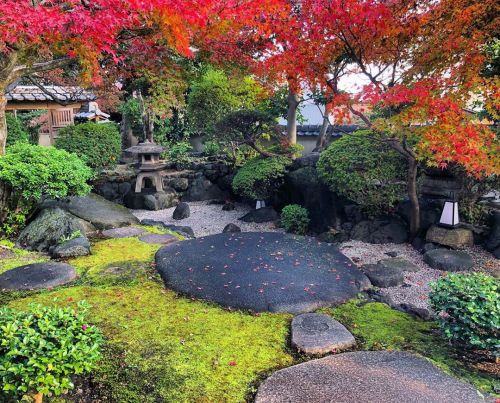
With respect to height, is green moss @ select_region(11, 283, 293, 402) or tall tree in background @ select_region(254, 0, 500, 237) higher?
tall tree in background @ select_region(254, 0, 500, 237)

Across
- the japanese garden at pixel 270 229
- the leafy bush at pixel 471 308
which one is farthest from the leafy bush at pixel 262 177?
the leafy bush at pixel 471 308

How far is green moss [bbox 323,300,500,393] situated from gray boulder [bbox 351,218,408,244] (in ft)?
12.8

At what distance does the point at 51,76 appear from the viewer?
11.8m

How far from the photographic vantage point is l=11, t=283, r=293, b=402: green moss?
3002 millimetres

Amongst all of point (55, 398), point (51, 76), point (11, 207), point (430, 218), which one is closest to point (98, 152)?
point (51, 76)

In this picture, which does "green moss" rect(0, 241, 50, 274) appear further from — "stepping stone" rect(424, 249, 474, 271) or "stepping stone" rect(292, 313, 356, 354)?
"stepping stone" rect(424, 249, 474, 271)

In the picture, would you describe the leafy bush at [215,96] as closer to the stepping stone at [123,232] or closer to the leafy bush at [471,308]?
the stepping stone at [123,232]

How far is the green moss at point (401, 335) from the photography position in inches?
129

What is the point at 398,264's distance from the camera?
7043mm

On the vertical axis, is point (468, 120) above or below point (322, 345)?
above

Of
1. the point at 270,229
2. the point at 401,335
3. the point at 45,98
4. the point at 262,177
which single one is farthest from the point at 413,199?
the point at 45,98

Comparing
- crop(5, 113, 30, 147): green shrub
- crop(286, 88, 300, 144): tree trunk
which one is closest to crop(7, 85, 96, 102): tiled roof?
crop(5, 113, 30, 147): green shrub

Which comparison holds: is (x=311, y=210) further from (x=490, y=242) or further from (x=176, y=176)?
(x=176, y=176)

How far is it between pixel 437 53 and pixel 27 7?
600 cm
